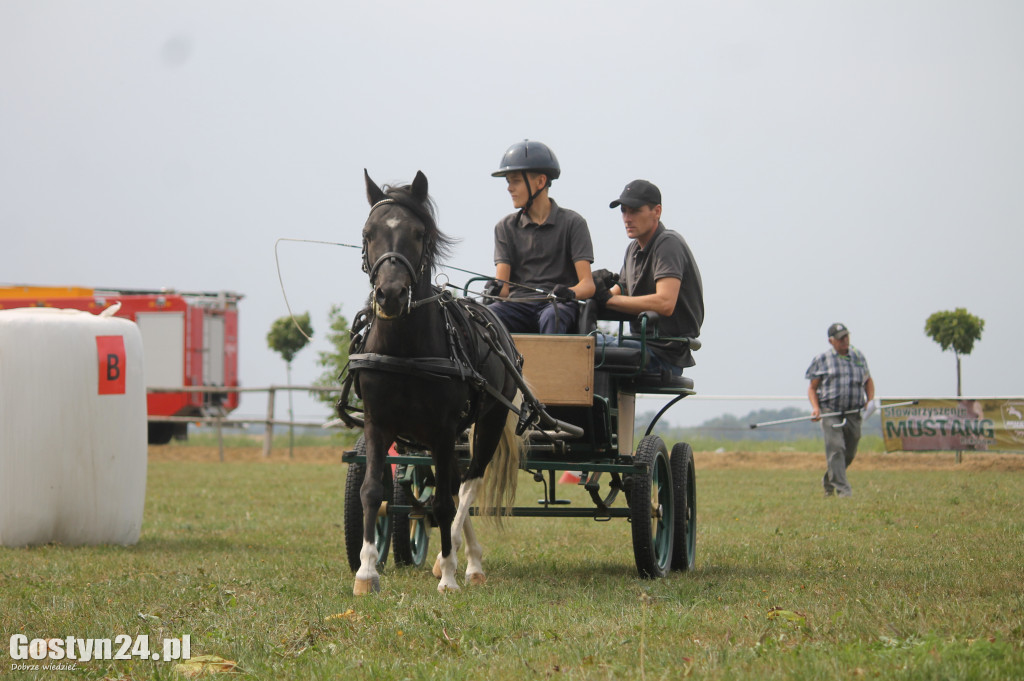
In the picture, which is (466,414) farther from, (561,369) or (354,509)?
(354,509)

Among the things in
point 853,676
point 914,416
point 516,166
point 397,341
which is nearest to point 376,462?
point 397,341

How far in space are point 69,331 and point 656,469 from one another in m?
4.46

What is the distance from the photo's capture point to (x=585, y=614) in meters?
4.89

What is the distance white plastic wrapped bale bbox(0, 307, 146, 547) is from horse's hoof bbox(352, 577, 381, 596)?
11.7 feet

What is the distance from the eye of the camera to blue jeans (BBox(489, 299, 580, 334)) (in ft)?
22.6

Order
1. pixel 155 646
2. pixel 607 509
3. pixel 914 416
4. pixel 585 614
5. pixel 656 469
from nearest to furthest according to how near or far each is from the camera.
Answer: pixel 155 646 → pixel 585 614 → pixel 607 509 → pixel 656 469 → pixel 914 416

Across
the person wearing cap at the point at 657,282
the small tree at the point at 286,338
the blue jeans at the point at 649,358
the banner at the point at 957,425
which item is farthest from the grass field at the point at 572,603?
the small tree at the point at 286,338

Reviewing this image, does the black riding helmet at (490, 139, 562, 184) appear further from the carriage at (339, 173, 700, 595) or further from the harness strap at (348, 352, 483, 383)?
the harness strap at (348, 352, 483, 383)

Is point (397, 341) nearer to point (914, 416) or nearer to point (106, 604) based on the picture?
point (106, 604)

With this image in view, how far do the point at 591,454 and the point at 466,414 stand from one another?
1.22 metres

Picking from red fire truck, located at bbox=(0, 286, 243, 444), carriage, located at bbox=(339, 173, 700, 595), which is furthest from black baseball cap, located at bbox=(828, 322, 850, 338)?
red fire truck, located at bbox=(0, 286, 243, 444)

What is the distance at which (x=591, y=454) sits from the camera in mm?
6930

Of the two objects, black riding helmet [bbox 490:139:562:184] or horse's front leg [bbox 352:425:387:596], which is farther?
black riding helmet [bbox 490:139:562:184]

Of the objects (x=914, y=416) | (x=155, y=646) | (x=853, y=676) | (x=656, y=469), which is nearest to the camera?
(x=853, y=676)
